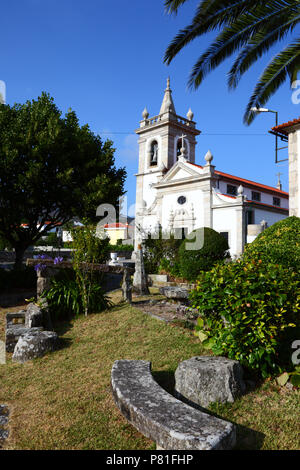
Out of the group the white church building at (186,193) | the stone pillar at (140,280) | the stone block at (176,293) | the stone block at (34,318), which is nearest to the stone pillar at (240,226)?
the white church building at (186,193)

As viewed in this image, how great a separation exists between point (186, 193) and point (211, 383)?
66.4 feet

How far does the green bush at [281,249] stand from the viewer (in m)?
5.46

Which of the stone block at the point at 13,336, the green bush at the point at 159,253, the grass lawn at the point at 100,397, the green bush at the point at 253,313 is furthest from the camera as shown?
the green bush at the point at 159,253

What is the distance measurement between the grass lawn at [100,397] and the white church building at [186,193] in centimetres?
1271

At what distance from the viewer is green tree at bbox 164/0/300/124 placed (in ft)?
22.2

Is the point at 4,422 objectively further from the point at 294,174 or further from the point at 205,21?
the point at 294,174

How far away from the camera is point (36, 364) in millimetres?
5613

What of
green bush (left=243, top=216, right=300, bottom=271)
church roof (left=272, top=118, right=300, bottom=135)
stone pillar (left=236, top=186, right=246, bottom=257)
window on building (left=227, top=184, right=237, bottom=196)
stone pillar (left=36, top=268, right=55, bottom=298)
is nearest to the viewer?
green bush (left=243, top=216, right=300, bottom=271)

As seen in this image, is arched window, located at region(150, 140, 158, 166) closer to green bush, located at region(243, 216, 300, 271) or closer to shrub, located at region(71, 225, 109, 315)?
shrub, located at region(71, 225, 109, 315)

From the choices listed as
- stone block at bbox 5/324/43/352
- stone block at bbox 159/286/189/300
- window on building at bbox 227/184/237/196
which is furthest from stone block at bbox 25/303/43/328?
window on building at bbox 227/184/237/196

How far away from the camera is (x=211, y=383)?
3750 millimetres

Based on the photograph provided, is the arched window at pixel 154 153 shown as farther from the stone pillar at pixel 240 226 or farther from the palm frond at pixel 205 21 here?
the palm frond at pixel 205 21

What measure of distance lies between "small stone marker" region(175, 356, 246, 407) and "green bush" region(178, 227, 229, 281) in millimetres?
9611

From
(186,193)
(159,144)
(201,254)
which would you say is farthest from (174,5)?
(159,144)
